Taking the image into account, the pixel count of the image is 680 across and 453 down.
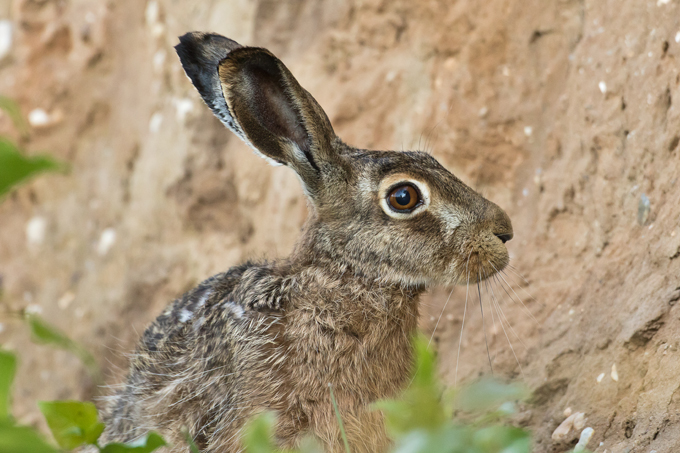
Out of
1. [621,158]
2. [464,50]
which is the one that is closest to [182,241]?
[464,50]

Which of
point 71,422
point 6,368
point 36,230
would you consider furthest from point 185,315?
point 36,230

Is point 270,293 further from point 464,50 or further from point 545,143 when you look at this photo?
point 464,50

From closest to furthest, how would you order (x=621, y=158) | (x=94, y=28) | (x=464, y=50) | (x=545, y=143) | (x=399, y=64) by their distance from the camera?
(x=621, y=158), (x=545, y=143), (x=464, y=50), (x=399, y=64), (x=94, y=28)

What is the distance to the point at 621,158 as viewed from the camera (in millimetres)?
3959

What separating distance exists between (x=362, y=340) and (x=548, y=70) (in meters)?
2.44

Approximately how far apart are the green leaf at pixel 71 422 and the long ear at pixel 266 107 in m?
1.86

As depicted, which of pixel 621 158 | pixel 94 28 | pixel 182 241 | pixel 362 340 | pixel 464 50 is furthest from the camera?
pixel 94 28

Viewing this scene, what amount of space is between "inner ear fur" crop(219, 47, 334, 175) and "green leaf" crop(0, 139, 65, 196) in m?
2.10

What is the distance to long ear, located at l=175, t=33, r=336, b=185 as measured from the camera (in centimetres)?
342

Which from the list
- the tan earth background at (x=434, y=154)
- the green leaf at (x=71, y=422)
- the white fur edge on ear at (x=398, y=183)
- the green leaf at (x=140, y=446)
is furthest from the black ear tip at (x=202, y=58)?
the green leaf at (x=140, y=446)

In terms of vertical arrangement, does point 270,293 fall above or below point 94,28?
below

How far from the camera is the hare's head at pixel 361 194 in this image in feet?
11.6

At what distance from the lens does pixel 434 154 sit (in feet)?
17.4

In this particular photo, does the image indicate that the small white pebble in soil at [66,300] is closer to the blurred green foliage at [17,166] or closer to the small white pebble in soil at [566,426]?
the small white pebble in soil at [566,426]
